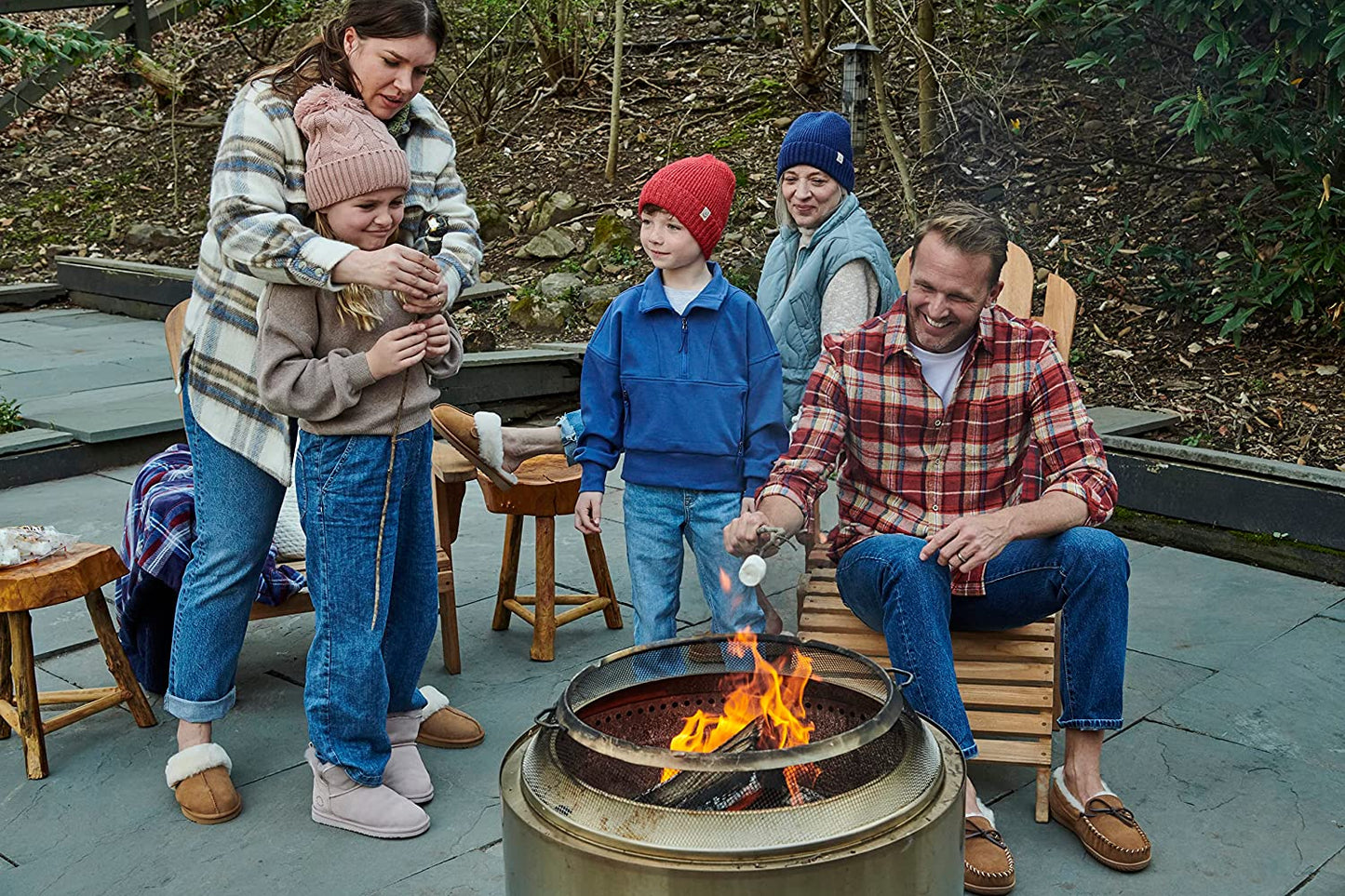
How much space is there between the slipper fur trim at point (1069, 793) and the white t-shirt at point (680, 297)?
138 cm

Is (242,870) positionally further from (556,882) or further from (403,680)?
(556,882)

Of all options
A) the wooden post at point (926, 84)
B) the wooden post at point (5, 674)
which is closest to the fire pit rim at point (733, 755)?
the wooden post at point (5, 674)

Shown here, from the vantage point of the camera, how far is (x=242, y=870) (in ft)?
9.42

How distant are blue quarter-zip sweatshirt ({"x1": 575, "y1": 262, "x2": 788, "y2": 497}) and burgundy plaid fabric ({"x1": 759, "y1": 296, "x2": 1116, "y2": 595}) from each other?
227mm

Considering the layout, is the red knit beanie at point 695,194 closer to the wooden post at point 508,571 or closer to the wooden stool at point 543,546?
the wooden stool at point 543,546

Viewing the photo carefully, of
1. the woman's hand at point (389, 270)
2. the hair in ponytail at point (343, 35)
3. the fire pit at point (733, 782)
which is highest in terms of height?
the hair in ponytail at point (343, 35)

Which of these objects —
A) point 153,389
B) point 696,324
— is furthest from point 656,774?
point 153,389

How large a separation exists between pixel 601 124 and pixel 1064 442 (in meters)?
7.06

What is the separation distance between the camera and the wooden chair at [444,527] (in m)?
3.57

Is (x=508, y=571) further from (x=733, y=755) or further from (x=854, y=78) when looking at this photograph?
(x=854, y=78)

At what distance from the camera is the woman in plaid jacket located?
8.92 feet

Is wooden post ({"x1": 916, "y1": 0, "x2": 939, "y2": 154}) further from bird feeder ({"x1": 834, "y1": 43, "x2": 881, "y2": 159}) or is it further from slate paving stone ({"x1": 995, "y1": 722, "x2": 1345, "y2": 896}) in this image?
slate paving stone ({"x1": 995, "y1": 722, "x2": 1345, "y2": 896})

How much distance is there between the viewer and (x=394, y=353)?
2764mm

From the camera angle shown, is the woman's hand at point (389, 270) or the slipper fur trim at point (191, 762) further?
the slipper fur trim at point (191, 762)
